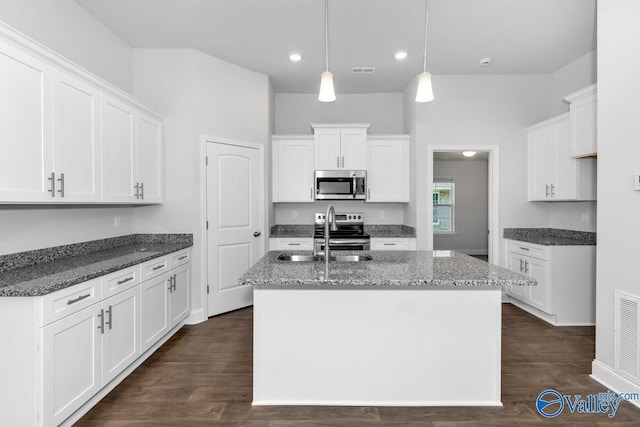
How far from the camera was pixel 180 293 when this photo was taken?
3420 millimetres

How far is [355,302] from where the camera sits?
2098 millimetres

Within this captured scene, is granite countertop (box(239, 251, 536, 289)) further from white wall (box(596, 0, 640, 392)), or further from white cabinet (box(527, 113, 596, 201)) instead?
white cabinet (box(527, 113, 596, 201))

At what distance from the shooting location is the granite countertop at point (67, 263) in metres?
1.76

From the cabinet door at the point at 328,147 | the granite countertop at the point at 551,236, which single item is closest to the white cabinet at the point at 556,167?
the granite countertop at the point at 551,236

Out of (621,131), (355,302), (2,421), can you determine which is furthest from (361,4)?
(2,421)

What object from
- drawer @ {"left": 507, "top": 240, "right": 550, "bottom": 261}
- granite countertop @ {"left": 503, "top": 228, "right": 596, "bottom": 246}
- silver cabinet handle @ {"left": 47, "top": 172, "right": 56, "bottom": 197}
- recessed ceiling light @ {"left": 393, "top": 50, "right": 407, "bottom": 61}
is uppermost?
recessed ceiling light @ {"left": 393, "top": 50, "right": 407, "bottom": 61}

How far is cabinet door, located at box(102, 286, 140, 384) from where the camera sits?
2221 mm

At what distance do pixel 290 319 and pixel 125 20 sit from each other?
316cm

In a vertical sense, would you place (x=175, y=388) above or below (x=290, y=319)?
below

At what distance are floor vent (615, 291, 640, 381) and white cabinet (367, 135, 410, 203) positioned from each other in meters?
2.70

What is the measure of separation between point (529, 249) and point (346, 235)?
220 centimetres

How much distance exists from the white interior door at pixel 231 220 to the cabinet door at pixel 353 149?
1183 mm

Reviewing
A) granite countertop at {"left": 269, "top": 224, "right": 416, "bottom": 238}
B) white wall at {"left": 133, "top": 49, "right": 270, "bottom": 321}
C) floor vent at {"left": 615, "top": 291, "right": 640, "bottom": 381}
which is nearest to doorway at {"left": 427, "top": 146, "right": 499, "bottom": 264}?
granite countertop at {"left": 269, "top": 224, "right": 416, "bottom": 238}

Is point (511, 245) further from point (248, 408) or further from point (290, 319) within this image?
point (248, 408)
